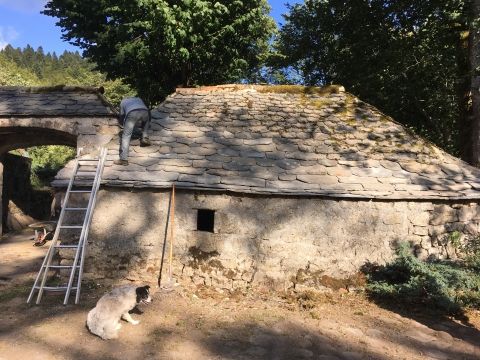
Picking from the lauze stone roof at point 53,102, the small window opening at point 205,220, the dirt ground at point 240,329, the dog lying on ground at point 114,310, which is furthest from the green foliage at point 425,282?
the lauze stone roof at point 53,102

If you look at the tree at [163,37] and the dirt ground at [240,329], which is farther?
the tree at [163,37]

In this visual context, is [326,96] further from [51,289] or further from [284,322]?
[51,289]

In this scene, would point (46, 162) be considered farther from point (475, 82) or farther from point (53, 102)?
point (475, 82)

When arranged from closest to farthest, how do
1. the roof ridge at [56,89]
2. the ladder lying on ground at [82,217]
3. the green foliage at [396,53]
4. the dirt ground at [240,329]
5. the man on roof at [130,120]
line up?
the dirt ground at [240,329] → the ladder lying on ground at [82,217] → the man on roof at [130,120] → the roof ridge at [56,89] → the green foliage at [396,53]

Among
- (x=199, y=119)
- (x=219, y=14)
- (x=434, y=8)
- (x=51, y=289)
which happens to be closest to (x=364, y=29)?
(x=434, y=8)

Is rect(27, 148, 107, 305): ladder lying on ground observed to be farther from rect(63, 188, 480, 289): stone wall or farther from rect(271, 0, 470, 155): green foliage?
rect(271, 0, 470, 155): green foliage

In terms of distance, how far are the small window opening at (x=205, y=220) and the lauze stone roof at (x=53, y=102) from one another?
10.1 feet

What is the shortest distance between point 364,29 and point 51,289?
502 inches

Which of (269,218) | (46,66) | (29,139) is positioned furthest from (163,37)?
(46,66)

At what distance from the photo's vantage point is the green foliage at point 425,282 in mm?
6402

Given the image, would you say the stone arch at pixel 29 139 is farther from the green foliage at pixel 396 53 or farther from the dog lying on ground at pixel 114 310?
the green foliage at pixel 396 53

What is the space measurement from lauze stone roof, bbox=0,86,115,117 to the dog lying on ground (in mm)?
4385

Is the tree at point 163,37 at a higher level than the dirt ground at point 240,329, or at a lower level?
higher

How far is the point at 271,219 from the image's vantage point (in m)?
7.34
